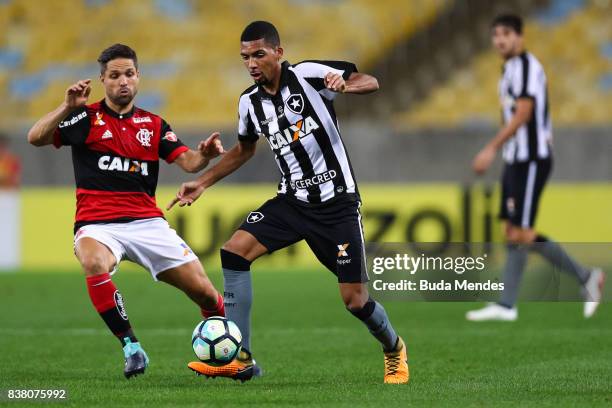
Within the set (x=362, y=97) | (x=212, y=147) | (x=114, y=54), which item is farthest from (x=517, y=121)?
(x=362, y=97)

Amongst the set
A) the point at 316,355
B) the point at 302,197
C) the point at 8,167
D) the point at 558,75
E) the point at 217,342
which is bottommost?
the point at 316,355

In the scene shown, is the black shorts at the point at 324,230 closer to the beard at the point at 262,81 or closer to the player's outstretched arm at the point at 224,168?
the player's outstretched arm at the point at 224,168

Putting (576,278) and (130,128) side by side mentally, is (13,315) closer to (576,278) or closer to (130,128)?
(130,128)

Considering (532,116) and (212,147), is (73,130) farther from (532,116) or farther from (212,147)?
(532,116)

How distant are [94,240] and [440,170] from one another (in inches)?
413

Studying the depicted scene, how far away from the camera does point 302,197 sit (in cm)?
665

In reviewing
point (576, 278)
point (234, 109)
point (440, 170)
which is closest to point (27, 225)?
point (234, 109)

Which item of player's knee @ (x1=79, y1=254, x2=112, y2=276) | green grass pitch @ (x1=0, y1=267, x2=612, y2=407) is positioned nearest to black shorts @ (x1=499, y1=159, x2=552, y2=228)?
green grass pitch @ (x1=0, y1=267, x2=612, y2=407)

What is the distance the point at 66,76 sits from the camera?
20.0 meters

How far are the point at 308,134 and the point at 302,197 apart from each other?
37cm

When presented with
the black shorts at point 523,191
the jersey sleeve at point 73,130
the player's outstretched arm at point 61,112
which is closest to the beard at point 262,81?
the player's outstretched arm at point 61,112

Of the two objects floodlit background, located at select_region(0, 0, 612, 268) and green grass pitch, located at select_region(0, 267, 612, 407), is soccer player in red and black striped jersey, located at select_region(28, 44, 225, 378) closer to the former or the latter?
green grass pitch, located at select_region(0, 267, 612, 407)

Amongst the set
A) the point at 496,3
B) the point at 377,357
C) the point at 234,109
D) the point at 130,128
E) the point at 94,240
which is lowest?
the point at 377,357

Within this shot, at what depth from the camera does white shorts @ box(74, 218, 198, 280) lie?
674 centimetres
